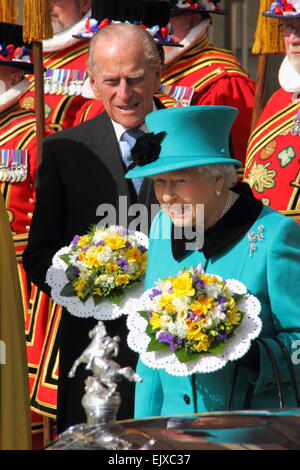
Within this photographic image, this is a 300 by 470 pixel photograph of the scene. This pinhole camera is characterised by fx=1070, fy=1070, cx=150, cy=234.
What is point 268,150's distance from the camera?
15.5 feet

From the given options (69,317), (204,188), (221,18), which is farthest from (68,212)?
(221,18)

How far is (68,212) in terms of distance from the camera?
3.92 m

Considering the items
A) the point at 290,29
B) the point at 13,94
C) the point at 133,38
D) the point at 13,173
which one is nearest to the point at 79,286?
the point at 133,38

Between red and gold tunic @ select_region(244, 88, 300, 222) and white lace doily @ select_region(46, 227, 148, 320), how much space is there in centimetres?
106

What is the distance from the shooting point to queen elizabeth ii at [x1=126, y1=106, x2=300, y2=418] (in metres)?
2.88

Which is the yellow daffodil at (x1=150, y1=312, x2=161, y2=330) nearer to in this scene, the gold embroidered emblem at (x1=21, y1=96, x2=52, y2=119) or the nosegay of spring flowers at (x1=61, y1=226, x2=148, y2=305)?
the nosegay of spring flowers at (x1=61, y1=226, x2=148, y2=305)

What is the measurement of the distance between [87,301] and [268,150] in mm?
1503

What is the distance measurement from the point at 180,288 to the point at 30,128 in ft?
9.27

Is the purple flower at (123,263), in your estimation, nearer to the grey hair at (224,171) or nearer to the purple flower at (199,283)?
the grey hair at (224,171)

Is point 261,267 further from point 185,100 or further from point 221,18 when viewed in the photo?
point 221,18

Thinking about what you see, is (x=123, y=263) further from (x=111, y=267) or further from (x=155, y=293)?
(x=155, y=293)

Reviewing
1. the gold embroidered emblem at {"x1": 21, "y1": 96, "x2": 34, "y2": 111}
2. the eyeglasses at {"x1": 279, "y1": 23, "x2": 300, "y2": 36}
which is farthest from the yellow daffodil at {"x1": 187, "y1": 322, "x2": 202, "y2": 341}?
the gold embroidered emblem at {"x1": 21, "y1": 96, "x2": 34, "y2": 111}

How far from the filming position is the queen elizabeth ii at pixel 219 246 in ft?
9.46

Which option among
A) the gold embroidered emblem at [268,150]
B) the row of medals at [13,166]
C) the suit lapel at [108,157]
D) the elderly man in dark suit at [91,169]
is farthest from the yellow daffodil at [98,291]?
the row of medals at [13,166]
